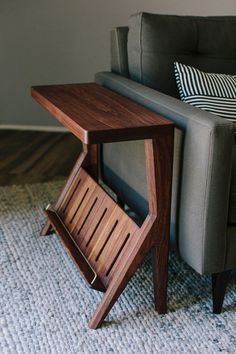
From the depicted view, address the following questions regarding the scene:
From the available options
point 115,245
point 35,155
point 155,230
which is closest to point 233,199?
point 155,230

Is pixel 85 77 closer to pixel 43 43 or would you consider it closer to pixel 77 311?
pixel 43 43

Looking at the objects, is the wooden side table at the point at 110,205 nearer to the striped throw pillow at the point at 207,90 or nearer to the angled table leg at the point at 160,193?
the angled table leg at the point at 160,193

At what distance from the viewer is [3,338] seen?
1207 mm

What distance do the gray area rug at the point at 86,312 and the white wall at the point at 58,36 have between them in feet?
5.01

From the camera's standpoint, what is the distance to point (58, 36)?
2.86 m

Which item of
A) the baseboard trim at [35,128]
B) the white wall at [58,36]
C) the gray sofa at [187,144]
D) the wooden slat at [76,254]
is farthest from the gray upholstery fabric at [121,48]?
the baseboard trim at [35,128]

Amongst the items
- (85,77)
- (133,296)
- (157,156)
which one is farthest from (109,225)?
(85,77)

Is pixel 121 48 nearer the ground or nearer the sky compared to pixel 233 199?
nearer the sky

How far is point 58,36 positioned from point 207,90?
1602mm

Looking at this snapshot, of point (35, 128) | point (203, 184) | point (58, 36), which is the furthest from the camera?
point (35, 128)

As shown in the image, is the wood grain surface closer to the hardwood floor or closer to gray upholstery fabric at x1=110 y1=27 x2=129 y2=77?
gray upholstery fabric at x1=110 y1=27 x2=129 y2=77

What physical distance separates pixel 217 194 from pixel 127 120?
11.4 inches

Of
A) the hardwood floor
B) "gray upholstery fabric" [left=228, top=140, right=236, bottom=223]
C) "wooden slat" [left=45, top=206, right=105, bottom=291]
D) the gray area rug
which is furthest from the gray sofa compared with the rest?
the hardwood floor

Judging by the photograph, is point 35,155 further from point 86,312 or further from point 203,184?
point 203,184
